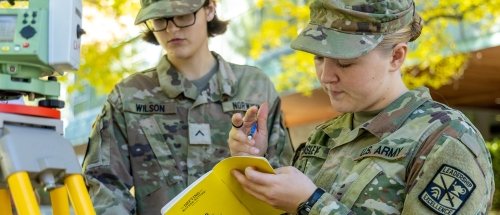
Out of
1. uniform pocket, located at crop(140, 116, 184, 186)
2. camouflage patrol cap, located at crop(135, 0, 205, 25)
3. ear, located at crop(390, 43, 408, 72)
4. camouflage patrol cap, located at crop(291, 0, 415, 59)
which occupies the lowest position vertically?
uniform pocket, located at crop(140, 116, 184, 186)

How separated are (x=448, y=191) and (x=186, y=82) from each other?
146cm

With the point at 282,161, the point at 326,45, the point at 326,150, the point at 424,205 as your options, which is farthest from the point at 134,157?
the point at 424,205

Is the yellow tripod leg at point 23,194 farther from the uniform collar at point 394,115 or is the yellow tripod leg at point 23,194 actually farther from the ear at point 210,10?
the ear at point 210,10

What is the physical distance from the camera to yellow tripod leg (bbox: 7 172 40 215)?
173cm

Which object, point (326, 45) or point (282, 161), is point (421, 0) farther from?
point (326, 45)

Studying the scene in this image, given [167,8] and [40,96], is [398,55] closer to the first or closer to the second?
[40,96]

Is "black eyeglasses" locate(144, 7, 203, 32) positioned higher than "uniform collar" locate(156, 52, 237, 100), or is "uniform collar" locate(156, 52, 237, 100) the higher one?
"black eyeglasses" locate(144, 7, 203, 32)

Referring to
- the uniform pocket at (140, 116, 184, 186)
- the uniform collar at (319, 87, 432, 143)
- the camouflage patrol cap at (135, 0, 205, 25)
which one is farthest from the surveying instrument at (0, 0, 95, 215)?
the uniform pocket at (140, 116, 184, 186)

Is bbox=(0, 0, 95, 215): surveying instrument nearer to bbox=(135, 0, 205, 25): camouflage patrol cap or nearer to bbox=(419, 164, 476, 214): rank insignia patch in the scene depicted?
bbox=(419, 164, 476, 214): rank insignia patch

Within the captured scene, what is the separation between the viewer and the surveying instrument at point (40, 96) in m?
1.83

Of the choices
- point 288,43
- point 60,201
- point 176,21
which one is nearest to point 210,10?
point 176,21

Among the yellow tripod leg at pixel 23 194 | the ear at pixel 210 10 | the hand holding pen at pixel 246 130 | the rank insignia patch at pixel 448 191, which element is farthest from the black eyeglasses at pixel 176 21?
the rank insignia patch at pixel 448 191

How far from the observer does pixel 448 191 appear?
1819 mm

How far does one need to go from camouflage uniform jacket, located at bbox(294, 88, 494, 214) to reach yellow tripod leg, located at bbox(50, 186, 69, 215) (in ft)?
1.92
